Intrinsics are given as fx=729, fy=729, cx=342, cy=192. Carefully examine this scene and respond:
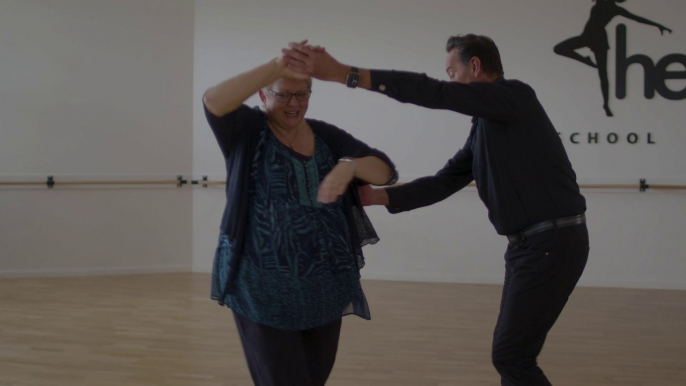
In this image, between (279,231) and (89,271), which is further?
(89,271)

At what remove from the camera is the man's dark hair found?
113 inches

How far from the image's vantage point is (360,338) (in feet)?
15.9

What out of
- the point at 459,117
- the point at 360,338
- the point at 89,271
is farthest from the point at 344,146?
the point at 89,271

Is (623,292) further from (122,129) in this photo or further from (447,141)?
(122,129)

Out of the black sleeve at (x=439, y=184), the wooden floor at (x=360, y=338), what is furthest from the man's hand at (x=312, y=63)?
the wooden floor at (x=360, y=338)

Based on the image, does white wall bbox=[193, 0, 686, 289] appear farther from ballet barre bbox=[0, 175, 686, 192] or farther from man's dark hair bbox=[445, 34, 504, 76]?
man's dark hair bbox=[445, 34, 504, 76]

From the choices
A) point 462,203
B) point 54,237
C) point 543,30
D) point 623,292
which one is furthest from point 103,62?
point 623,292

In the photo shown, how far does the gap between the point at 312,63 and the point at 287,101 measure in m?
0.14

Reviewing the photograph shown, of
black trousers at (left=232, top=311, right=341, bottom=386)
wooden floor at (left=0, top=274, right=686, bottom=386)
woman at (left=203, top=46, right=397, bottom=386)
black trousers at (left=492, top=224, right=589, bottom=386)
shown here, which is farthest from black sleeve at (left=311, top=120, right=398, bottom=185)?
wooden floor at (left=0, top=274, right=686, bottom=386)

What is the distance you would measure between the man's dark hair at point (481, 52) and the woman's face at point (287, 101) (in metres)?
0.91

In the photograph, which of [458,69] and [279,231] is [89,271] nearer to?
[458,69]

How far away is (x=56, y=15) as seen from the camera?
7.07 m

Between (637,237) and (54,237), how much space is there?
A: 560cm

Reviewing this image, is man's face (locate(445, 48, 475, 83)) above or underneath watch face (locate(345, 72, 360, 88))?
above
